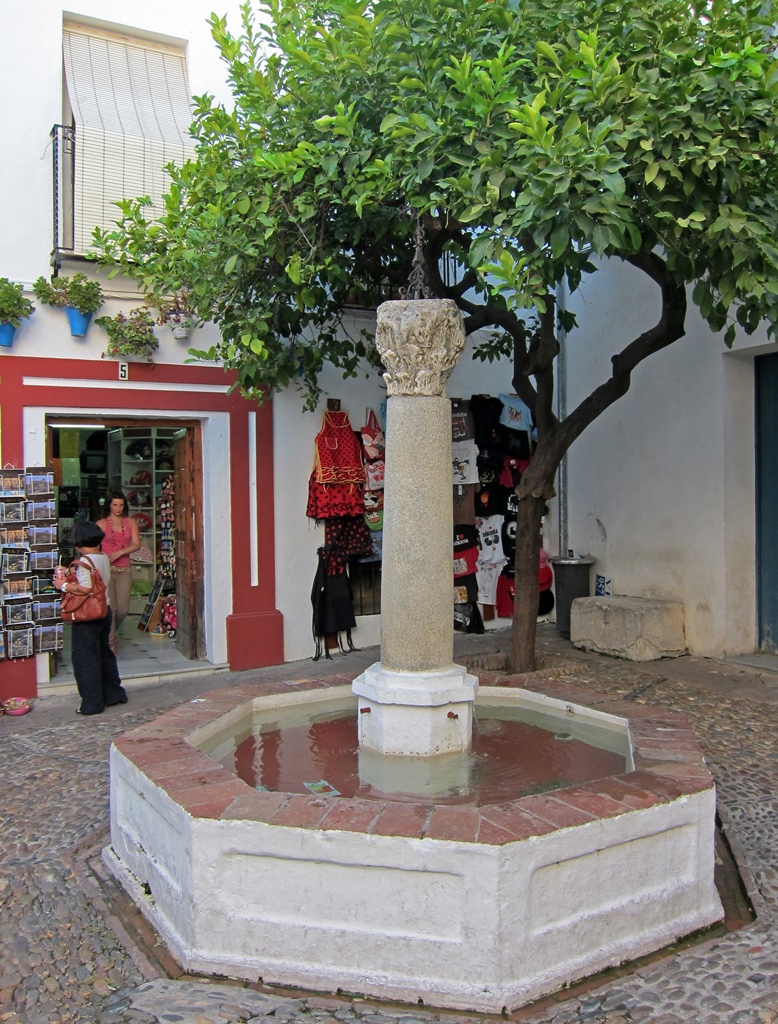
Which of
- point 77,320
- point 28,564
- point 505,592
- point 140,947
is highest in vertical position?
point 77,320

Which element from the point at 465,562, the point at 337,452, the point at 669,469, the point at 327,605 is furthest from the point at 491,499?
Result: the point at 327,605

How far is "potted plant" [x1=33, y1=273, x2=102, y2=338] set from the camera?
702cm

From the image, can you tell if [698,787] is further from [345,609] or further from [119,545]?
[119,545]

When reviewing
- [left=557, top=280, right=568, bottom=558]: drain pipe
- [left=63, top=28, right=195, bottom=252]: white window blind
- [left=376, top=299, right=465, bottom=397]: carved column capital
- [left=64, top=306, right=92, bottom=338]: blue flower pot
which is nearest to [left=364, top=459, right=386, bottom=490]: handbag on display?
[left=557, top=280, right=568, bottom=558]: drain pipe

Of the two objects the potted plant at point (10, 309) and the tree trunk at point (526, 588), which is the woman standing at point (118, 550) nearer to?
the potted plant at point (10, 309)

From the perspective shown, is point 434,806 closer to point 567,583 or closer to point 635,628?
point 635,628

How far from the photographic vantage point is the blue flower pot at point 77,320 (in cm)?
712

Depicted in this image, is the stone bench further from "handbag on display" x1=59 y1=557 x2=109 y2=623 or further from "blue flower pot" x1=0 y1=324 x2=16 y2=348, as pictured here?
"blue flower pot" x1=0 y1=324 x2=16 y2=348

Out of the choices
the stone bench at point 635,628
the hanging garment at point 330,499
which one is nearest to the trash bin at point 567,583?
the stone bench at point 635,628

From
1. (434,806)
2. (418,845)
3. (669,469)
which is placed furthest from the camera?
(669,469)

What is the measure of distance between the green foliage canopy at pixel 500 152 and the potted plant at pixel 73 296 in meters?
0.82

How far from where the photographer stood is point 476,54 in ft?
16.4

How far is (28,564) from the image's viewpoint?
7.00m

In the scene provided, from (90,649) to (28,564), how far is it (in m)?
1.00
